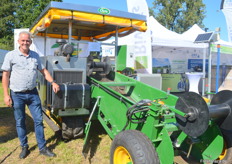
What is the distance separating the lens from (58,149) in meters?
3.56

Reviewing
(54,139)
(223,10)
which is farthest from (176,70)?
(54,139)

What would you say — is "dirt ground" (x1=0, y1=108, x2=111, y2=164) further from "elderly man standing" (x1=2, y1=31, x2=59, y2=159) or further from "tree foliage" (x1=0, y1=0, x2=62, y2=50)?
"tree foliage" (x1=0, y1=0, x2=62, y2=50)

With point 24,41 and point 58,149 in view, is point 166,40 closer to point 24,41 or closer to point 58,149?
point 58,149

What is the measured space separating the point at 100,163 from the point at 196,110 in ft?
5.48

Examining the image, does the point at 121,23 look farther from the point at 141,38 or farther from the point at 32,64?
the point at 141,38

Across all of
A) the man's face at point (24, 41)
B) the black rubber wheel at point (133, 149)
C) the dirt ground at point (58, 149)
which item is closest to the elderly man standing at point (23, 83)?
the man's face at point (24, 41)

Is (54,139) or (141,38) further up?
(141,38)

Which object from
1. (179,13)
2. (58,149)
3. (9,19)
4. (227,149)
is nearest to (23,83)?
(58,149)

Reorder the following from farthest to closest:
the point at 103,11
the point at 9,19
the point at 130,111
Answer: the point at 9,19 < the point at 103,11 < the point at 130,111

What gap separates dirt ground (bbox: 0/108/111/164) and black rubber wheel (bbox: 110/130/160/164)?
77 cm

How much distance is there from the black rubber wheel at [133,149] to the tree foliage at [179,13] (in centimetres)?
3617

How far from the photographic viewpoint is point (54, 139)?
396 centimetres

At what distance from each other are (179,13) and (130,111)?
1521 inches

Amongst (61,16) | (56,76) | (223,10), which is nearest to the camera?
(56,76)
